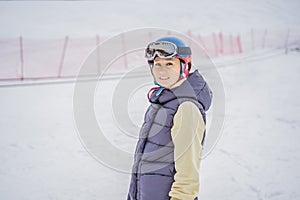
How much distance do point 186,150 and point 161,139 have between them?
193 millimetres

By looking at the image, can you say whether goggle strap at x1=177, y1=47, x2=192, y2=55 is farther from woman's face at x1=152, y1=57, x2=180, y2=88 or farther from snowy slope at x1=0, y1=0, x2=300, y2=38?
snowy slope at x1=0, y1=0, x2=300, y2=38

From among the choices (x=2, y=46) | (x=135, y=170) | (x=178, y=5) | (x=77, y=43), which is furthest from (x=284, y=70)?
(x=178, y=5)

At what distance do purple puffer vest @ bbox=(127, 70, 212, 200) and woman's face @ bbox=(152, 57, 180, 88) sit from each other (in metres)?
0.05

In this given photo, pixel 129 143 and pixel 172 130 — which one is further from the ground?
pixel 172 130

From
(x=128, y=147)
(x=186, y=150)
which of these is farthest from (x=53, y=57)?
(x=186, y=150)

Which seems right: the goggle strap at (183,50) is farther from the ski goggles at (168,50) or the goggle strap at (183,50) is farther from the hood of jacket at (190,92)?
the hood of jacket at (190,92)

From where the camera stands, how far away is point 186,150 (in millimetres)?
1585

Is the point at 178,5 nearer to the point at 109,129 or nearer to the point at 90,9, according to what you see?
the point at 90,9

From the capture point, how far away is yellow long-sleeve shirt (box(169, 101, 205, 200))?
158 cm

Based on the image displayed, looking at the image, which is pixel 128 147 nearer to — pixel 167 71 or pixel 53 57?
pixel 167 71

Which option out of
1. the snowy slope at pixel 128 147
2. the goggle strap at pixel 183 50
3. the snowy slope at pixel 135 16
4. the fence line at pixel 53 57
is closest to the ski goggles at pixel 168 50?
the goggle strap at pixel 183 50

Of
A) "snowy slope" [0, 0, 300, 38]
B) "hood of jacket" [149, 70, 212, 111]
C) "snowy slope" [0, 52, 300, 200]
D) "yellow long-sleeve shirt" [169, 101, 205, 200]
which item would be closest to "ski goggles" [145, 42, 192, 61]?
"hood of jacket" [149, 70, 212, 111]

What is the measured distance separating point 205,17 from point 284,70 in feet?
106

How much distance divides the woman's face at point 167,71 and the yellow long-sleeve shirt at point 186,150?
0.20 metres
